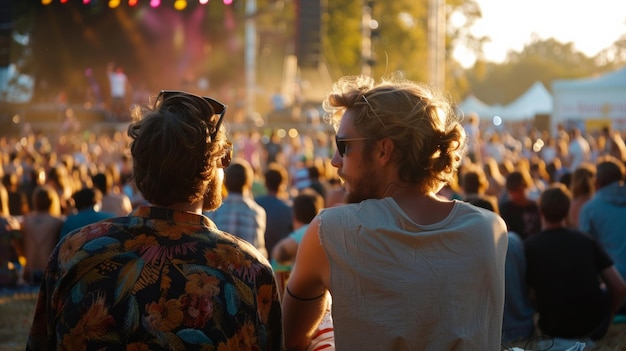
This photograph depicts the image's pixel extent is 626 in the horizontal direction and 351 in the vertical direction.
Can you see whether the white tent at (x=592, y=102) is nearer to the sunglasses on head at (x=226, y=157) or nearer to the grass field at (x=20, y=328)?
the grass field at (x=20, y=328)

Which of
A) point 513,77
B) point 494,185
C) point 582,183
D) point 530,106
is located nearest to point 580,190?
point 582,183

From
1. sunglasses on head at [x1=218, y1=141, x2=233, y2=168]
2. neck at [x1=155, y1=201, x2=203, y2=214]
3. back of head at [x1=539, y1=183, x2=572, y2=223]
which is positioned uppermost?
sunglasses on head at [x1=218, y1=141, x2=233, y2=168]

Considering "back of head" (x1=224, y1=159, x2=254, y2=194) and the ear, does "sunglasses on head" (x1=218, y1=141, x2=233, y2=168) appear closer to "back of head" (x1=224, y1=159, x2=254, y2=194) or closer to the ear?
the ear

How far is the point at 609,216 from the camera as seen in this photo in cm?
743

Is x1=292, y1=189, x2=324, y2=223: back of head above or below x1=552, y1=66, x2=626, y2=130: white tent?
above

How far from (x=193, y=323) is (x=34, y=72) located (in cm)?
2667

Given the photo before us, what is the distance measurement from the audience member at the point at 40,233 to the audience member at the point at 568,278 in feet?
14.6

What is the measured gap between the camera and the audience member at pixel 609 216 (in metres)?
7.39

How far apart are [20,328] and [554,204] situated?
13.3 ft

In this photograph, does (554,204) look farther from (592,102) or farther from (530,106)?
(530,106)

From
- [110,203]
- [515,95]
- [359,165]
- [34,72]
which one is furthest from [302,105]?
[515,95]

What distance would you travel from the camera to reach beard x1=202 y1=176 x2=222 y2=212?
A: 276 cm

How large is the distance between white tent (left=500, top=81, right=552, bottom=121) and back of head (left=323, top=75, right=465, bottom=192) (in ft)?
128

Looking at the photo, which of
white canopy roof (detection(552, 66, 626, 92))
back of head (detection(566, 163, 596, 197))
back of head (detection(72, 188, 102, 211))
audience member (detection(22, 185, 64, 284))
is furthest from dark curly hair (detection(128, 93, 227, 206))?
white canopy roof (detection(552, 66, 626, 92))
